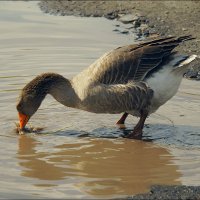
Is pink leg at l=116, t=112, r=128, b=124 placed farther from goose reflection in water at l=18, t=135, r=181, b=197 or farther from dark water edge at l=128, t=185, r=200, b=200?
dark water edge at l=128, t=185, r=200, b=200

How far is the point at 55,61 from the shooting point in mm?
10719

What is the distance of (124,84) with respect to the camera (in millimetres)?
8148

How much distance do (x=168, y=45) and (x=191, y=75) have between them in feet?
6.51

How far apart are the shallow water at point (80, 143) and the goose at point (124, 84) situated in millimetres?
342

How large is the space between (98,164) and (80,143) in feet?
2.43

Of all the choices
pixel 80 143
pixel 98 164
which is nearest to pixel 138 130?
pixel 80 143

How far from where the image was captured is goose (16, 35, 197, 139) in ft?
26.6

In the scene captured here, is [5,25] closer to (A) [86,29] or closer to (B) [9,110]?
(A) [86,29]

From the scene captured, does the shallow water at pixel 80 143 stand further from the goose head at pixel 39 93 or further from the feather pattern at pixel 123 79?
the feather pattern at pixel 123 79

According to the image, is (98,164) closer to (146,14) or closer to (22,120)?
(22,120)

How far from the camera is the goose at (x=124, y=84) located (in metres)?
Result: 8.09

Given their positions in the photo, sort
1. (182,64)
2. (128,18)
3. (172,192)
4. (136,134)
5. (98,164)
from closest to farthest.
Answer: (172,192)
(98,164)
(182,64)
(136,134)
(128,18)

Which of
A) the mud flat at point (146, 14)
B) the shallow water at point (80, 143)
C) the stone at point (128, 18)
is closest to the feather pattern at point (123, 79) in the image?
the shallow water at point (80, 143)

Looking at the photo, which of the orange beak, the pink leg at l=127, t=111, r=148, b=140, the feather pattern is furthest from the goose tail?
the orange beak
